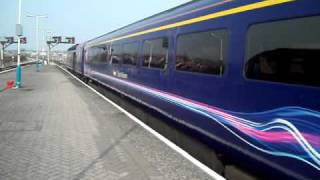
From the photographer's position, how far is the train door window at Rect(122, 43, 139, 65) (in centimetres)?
1560

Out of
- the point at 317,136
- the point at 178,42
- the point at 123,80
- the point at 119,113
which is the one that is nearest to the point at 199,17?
the point at 178,42

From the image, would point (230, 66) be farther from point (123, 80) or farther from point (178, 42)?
point (123, 80)

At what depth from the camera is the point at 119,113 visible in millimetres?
15672

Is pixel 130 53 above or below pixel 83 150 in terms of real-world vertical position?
above

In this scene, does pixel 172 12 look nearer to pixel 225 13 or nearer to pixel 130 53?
pixel 225 13

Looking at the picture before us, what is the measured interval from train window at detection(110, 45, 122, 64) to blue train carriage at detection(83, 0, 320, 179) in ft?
24.9

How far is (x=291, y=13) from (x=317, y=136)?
1.50 m

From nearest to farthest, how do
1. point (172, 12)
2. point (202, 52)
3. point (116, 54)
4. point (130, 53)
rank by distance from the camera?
point (202, 52) < point (172, 12) < point (130, 53) < point (116, 54)

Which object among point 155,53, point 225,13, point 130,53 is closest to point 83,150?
point 225,13

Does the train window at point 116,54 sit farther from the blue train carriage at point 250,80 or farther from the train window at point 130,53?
the blue train carriage at point 250,80

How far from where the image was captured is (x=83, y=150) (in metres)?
9.25

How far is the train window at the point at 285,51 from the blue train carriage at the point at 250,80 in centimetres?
1

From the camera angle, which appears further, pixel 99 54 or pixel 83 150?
pixel 99 54

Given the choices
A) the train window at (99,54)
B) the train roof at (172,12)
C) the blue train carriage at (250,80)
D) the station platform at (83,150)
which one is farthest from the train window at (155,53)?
the train window at (99,54)
